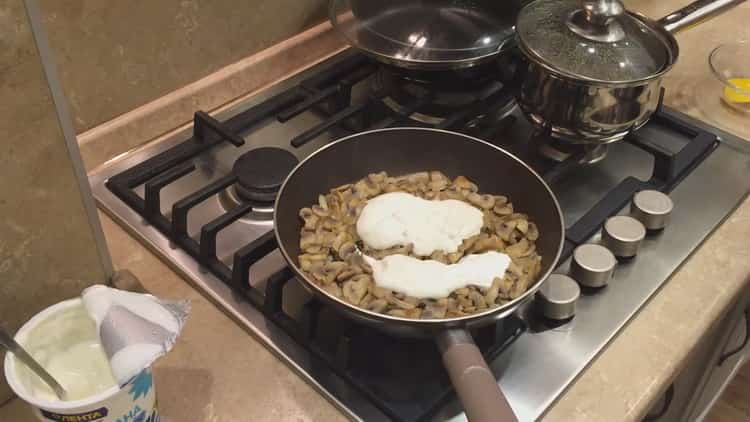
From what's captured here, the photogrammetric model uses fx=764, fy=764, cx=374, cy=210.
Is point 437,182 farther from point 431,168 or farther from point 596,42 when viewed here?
point 596,42

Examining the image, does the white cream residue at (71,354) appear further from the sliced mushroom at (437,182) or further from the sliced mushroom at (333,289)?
the sliced mushroom at (437,182)

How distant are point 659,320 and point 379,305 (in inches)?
11.4

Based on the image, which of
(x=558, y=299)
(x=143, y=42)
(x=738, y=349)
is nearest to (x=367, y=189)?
(x=558, y=299)

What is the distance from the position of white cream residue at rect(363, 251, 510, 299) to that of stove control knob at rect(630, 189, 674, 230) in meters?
0.20

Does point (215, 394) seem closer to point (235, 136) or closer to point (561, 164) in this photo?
point (235, 136)

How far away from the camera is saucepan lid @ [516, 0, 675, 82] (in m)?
0.85

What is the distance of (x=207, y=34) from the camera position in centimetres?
97

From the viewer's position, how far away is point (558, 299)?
2.39 feet

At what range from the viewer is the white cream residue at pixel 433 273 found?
2.25ft

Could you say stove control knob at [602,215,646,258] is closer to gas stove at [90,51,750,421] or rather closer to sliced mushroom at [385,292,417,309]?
gas stove at [90,51,750,421]

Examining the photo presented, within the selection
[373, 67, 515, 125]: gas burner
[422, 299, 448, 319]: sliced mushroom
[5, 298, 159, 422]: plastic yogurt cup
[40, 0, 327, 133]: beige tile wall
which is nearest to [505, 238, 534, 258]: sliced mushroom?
[422, 299, 448, 319]: sliced mushroom

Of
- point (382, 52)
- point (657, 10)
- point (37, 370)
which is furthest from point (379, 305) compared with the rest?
point (657, 10)

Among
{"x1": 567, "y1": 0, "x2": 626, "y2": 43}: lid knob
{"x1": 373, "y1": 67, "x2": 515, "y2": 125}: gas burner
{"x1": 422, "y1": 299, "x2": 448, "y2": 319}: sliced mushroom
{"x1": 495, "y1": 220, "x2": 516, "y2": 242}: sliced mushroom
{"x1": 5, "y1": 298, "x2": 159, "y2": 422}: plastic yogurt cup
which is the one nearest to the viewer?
{"x1": 5, "y1": 298, "x2": 159, "y2": 422}: plastic yogurt cup

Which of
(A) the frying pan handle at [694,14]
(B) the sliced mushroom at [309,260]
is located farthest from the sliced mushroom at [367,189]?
(A) the frying pan handle at [694,14]
